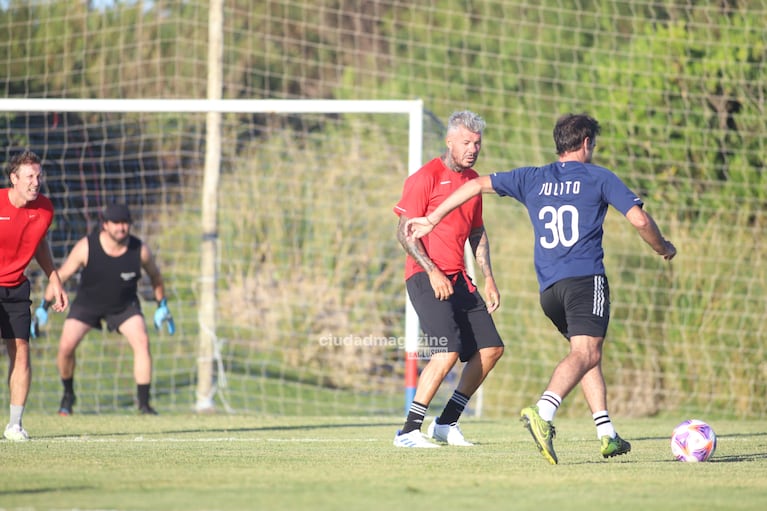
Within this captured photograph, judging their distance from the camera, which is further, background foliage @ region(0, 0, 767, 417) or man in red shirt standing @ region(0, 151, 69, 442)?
background foliage @ region(0, 0, 767, 417)

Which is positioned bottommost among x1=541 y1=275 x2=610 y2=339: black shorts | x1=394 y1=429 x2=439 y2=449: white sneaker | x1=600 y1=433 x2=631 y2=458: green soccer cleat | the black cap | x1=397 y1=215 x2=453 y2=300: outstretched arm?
x1=394 y1=429 x2=439 y2=449: white sneaker

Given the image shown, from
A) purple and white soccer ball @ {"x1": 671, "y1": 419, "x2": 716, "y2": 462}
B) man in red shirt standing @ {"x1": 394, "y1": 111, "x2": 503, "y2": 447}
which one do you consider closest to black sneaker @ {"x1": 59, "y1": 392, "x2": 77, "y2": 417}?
man in red shirt standing @ {"x1": 394, "y1": 111, "x2": 503, "y2": 447}

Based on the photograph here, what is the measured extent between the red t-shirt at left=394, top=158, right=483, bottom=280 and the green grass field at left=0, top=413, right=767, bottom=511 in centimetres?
129

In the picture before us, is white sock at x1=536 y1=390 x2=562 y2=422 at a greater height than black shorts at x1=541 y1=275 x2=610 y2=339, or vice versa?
black shorts at x1=541 y1=275 x2=610 y2=339

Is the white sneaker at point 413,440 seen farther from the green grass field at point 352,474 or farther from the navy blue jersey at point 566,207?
the navy blue jersey at point 566,207

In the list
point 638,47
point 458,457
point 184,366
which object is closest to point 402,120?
point 638,47

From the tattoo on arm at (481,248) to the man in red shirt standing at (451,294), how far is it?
20 millimetres

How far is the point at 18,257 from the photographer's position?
8.22m

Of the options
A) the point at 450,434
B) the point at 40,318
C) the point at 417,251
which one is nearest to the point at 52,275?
the point at 40,318

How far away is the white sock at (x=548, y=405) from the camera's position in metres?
6.05

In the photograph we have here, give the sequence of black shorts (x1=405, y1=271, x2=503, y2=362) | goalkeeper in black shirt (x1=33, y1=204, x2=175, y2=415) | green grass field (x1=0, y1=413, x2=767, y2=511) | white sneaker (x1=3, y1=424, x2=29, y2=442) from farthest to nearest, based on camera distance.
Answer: goalkeeper in black shirt (x1=33, y1=204, x2=175, y2=415)
white sneaker (x1=3, y1=424, x2=29, y2=442)
black shorts (x1=405, y1=271, x2=503, y2=362)
green grass field (x1=0, y1=413, x2=767, y2=511)

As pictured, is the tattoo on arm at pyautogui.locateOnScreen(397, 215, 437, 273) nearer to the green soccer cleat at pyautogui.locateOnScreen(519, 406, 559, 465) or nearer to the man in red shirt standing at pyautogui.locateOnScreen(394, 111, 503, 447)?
the man in red shirt standing at pyautogui.locateOnScreen(394, 111, 503, 447)

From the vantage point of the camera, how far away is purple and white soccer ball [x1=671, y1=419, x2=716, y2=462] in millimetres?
6504

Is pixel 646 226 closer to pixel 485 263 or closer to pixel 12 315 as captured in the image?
pixel 485 263
